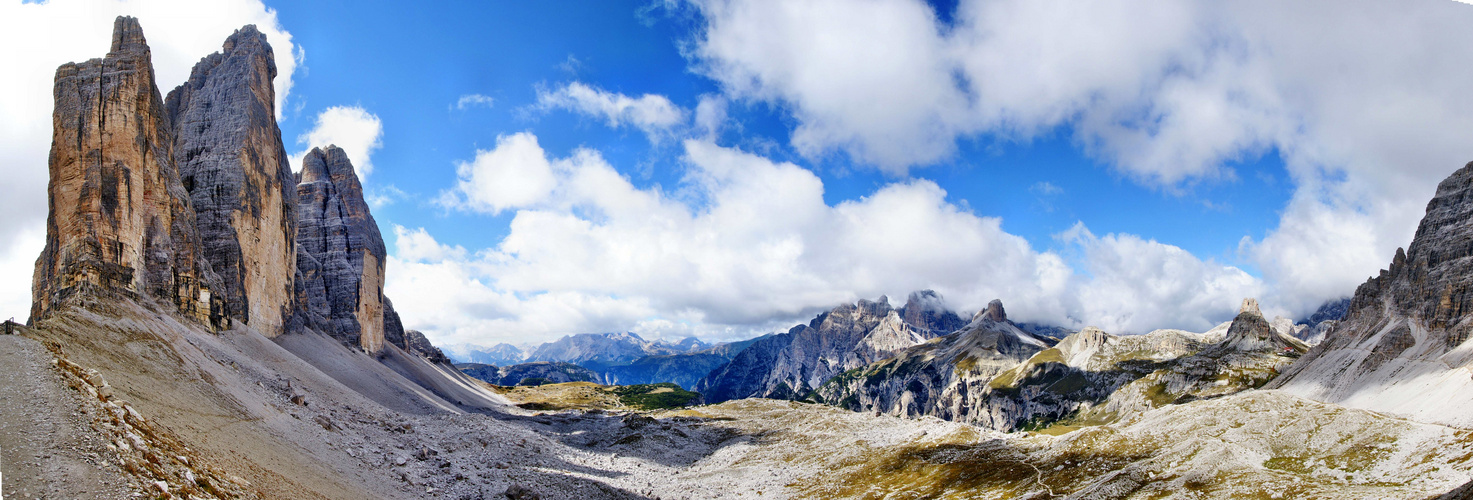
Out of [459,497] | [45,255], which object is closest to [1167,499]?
[459,497]

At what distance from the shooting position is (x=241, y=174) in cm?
9462

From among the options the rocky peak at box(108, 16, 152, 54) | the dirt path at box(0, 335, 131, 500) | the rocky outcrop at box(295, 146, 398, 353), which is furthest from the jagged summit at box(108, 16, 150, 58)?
the rocky outcrop at box(295, 146, 398, 353)

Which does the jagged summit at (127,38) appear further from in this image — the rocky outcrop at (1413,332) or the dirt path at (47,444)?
the rocky outcrop at (1413,332)

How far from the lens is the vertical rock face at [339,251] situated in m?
140

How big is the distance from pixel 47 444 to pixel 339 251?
14665cm

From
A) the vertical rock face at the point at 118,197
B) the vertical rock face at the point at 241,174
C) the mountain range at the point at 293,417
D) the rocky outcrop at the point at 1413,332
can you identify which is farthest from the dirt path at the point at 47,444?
the rocky outcrop at the point at 1413,332

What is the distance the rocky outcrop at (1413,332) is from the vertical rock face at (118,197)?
176652 mm

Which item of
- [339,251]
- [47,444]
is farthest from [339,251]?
[47,444]

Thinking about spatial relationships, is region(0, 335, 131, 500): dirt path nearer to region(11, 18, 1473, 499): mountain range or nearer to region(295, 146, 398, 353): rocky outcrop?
region(11, 18, 1473, 499): mountain range

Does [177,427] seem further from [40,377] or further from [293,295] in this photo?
[293,295]

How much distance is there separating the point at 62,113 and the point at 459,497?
6064 centimetres

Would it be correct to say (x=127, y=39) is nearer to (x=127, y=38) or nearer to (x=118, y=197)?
(x=127, y=38)

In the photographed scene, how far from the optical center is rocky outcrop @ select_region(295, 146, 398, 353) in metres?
140

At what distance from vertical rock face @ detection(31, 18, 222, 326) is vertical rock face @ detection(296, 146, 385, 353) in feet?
220
